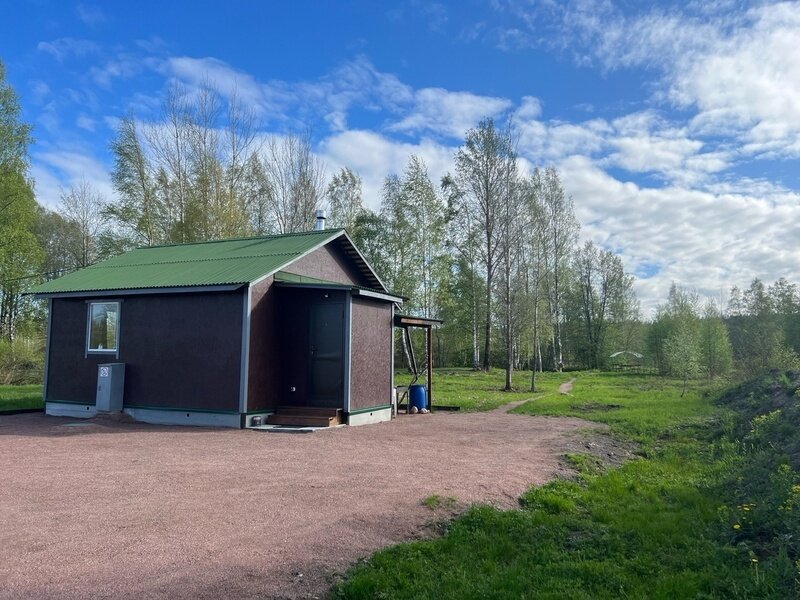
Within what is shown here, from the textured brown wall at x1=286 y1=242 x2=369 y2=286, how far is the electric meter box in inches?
161

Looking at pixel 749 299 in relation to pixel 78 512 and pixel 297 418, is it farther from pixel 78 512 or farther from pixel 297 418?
pixel 78 512

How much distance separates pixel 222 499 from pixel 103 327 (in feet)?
28.5

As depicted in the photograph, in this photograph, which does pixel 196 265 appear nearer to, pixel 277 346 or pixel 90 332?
pixel 90 332

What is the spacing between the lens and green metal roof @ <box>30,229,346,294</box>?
1170 cm

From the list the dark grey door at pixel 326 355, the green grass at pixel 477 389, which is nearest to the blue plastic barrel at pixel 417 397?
the green grass at pixel 477 389

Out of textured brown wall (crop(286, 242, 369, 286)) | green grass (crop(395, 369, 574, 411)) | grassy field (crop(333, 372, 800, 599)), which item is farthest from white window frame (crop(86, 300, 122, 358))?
grassy field (crop(333, 372, 800, 599))

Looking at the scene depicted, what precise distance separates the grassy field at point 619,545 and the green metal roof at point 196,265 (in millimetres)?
7423

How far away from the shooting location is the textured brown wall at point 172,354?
11.0 metres

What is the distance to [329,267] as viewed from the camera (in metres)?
14.0

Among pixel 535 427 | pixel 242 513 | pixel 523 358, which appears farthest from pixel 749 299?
pixel 242 513

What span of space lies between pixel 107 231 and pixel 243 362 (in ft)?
Answer: 61.1

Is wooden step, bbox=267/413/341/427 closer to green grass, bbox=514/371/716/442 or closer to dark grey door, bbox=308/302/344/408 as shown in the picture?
dark grey door, bbox=308/302/344/408

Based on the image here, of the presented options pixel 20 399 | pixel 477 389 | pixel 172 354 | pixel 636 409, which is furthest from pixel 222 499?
pixel 477 389

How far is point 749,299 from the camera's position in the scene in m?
33.8
